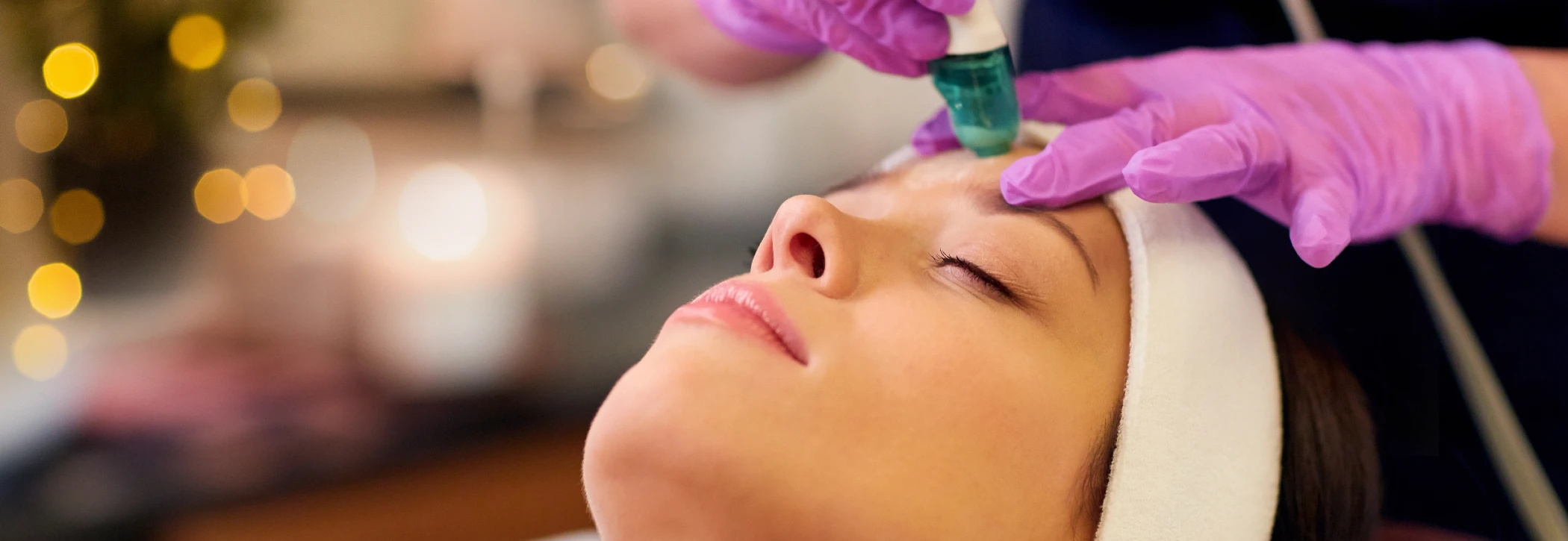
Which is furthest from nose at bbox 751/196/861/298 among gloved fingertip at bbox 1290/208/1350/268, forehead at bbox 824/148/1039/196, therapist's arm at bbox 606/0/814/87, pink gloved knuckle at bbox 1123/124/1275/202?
therapist's arm at bbox 606/0/814/87

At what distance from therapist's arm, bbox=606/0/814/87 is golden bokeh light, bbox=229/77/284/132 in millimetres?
782

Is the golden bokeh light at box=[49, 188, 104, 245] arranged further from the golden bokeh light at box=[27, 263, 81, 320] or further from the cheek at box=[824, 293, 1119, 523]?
the cheek at box=[824, 293, 1119, 523]

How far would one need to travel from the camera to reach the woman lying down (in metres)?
0.53

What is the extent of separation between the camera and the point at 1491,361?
1.02 meters

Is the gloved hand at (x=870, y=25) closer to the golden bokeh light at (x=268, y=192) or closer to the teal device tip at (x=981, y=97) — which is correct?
the teal device tip at (x=981, y=97)

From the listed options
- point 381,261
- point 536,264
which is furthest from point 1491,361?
point 381,261

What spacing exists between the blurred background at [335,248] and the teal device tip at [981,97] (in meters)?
0.53

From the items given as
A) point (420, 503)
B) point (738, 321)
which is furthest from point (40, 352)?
point (738, 321)

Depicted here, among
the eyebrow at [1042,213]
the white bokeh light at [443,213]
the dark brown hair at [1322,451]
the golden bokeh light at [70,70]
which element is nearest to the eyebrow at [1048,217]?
the eyebrow at [1042,213]

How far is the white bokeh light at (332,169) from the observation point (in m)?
1.73

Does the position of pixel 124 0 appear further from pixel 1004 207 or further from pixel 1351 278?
Result: pixel 1351 278

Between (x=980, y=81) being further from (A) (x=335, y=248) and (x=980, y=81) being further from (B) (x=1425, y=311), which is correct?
(A) (x=335, y=248)

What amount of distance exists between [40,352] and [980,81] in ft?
5.46

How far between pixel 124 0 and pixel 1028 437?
1546mm
